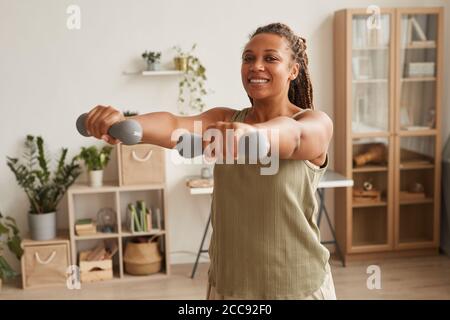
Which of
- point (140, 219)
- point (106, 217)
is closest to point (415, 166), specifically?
point (140, 219)

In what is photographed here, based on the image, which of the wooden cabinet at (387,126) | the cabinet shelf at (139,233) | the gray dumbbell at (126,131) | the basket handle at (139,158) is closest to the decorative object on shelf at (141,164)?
the basket handle at (139,158)

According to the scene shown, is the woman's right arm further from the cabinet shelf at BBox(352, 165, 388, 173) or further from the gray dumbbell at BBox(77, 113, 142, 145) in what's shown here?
the cabinet shelf at BBox(352, 165, 388, 173)

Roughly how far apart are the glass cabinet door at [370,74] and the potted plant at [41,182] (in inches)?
79.9

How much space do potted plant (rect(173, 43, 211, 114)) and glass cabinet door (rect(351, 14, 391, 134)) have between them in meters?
1.07

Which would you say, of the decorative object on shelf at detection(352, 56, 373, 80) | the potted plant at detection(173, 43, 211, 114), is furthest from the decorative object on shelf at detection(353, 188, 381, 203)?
the potted plant at detection(173, 43, 211, 114)

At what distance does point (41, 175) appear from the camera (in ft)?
13.1

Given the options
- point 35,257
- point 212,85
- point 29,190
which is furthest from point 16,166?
point 212,85

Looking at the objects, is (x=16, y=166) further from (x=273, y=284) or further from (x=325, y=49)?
(x=273, y=284)

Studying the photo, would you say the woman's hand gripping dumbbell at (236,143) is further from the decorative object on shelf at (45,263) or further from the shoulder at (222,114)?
the decorative object on shelf at (45,263)

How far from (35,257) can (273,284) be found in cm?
299

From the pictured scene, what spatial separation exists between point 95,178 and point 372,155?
198 centimetres

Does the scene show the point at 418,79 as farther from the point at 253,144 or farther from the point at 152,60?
the point at 253,144
